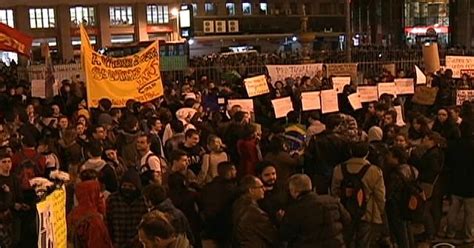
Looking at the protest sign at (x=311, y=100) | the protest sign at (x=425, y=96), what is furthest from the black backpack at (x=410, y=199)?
the protest sign at (x=425, y=96)

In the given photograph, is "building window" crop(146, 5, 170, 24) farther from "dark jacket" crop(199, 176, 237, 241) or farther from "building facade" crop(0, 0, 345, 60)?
"dark jacket" crop(199, 176, 237, 241)

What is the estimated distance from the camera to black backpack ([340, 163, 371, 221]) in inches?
326

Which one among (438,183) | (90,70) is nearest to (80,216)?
(438,183)

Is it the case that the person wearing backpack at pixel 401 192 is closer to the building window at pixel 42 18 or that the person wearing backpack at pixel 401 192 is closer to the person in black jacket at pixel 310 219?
the person in black jacket at pixel 310 219

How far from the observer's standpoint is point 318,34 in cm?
6625

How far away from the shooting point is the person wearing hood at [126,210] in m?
7.50

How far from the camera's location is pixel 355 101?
46.8 ft

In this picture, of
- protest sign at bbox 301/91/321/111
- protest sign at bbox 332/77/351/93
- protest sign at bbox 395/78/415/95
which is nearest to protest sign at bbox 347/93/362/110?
protest sign at bbox 301/91/321/111

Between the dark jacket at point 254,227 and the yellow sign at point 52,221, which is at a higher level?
the yellow sign at point 52,221

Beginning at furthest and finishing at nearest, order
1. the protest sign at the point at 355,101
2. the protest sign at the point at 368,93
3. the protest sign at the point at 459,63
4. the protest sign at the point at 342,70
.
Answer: the protest sign at the point at 342,70, the protest sign at the point at 459,63, the protest sign at the point at 368,93, the protest sign at the point at 355,101

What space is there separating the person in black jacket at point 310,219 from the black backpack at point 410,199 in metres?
1.77

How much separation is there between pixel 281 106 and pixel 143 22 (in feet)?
165

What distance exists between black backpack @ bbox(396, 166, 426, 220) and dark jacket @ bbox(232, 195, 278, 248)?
206 cm

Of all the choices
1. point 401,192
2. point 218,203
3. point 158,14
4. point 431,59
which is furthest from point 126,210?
point 158,14
